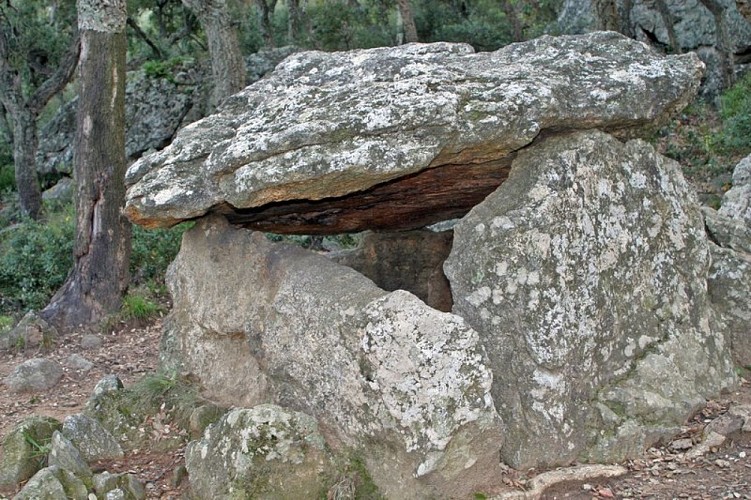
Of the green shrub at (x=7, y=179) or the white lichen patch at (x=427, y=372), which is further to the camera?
the green shrub at (x=7, y=179)

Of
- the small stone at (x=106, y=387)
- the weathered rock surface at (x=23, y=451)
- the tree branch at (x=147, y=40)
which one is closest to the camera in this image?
the weathered rock surface at (x=23, y=451)

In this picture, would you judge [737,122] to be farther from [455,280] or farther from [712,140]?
[455,280]

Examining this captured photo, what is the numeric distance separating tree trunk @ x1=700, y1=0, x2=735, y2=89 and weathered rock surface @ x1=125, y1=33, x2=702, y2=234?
33.7ft

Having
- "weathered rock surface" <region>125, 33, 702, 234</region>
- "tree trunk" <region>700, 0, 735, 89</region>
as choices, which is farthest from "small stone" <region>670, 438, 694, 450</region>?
"tree trunk" <region>700, 0, 735, 89</region>

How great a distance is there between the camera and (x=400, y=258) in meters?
7.78

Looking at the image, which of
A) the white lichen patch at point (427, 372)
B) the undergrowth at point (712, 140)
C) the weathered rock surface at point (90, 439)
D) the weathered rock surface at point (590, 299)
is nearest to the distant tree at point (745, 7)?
the undergrowth at point (712, 140)

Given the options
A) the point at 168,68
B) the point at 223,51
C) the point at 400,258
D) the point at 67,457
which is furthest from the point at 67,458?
the point at 168,68

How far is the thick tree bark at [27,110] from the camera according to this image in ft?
50.9

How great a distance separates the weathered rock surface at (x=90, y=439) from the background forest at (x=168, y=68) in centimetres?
398

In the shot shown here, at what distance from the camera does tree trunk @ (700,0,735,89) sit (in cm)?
1532

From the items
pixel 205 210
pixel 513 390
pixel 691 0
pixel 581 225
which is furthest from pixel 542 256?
pixel 691 0

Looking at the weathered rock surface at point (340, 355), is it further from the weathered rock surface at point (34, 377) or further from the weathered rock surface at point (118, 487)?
the weathered rock surface at point (34, 377)

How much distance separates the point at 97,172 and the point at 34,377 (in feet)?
9.70

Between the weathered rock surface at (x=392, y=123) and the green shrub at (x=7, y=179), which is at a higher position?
the green shrub at (x=7, y=179)
